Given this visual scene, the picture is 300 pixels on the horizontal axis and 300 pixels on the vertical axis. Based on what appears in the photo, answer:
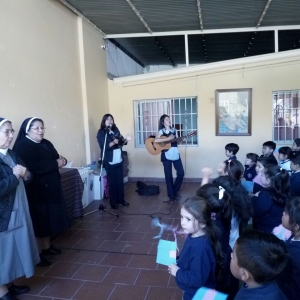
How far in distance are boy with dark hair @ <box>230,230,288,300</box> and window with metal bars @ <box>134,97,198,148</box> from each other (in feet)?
16.0

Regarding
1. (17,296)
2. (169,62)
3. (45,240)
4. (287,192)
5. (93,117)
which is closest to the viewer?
(287,192)

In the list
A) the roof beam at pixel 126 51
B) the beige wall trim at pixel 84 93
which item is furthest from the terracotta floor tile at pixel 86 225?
the roof beam at pixel 126 51

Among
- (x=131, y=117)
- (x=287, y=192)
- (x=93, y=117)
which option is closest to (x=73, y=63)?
(x=93, y=117)

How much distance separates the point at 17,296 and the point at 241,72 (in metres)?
4.92

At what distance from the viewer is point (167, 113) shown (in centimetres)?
603

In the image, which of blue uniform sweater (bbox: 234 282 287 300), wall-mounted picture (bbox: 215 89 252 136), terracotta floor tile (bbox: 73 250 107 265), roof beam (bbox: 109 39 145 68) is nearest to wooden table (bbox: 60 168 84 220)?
terracotta floor tile (bbox: 73 250 107 265)

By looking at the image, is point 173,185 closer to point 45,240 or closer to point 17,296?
point 45,240

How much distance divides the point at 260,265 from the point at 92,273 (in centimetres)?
187

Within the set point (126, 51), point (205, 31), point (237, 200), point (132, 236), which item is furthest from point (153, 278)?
point (126, 51)

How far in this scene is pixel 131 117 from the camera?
6.12m

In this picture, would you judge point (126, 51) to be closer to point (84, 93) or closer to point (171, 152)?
point (84, 93)

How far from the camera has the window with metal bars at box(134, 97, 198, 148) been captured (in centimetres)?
588

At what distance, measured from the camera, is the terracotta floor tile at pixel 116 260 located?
2.67 meters

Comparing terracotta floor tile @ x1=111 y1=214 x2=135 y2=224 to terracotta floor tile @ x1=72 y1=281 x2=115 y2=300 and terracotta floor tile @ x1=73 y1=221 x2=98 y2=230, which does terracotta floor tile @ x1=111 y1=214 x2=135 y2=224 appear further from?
terracotta floor tile @ x1=72 y1=281 x2=115 y2=300
